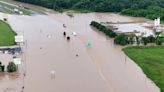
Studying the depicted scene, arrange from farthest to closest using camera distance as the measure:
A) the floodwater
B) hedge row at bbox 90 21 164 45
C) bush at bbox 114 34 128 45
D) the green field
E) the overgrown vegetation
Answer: the overgrown vegetation < hedge row at bbox 90 21 164 45 < bush at bbox 114 34 128 45 < the green field < the floodwater

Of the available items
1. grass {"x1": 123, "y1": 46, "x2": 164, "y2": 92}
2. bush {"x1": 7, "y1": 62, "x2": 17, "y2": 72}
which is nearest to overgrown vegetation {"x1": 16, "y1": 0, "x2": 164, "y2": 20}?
grass {"x1": 123, "y1": 46, "x2": 164, "y2": 92}

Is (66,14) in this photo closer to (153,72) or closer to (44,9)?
(44,9)

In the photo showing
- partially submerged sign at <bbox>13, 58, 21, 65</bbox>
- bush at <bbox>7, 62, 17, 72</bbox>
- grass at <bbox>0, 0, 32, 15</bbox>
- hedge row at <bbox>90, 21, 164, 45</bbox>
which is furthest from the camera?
grass at <bbox>0, 0, 32, 15</bbox>

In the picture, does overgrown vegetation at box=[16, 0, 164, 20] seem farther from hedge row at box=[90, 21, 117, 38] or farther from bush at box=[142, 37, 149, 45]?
bush at box=[142, 37, 149, 45]

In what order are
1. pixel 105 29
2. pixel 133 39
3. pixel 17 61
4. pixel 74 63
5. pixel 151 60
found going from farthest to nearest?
pixel 105 29 → pixel 133 39 → pixel 151 60 → pixel 74 63 → pixel 17 61

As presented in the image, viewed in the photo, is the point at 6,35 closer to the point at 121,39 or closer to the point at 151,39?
the point at 121,39

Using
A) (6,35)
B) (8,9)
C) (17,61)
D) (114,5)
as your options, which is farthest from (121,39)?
(8,9)

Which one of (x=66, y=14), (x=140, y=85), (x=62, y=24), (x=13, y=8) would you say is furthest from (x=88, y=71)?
(x=13, y=8)
